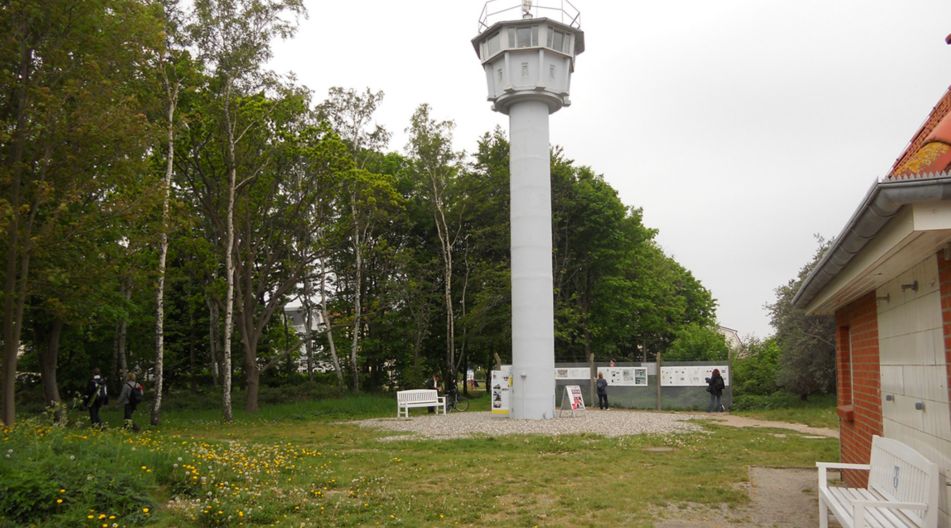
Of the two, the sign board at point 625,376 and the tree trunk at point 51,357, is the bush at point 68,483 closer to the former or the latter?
the tree trunk at point 51,357

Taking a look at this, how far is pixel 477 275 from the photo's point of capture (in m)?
37.1

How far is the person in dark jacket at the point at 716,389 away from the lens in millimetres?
25359

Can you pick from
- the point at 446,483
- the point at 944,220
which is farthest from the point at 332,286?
the point at 944,220

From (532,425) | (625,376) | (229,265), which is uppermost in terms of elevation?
(229,265)

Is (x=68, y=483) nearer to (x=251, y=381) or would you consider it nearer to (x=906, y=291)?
(x=906, y=291)

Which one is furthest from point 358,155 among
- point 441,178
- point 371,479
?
point 371,479

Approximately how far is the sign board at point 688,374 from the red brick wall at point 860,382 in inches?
631

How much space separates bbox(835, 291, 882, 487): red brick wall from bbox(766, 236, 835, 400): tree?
50.4 ft

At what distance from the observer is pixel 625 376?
28.0 metres

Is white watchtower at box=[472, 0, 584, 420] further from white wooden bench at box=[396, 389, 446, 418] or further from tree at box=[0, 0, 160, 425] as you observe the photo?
tree at box=[0, 0, 160, 425]

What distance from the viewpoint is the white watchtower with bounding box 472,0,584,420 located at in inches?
894

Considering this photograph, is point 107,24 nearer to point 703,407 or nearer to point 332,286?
point 703,407

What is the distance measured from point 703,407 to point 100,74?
71.1 ft

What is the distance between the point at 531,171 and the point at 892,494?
18.1 meters
